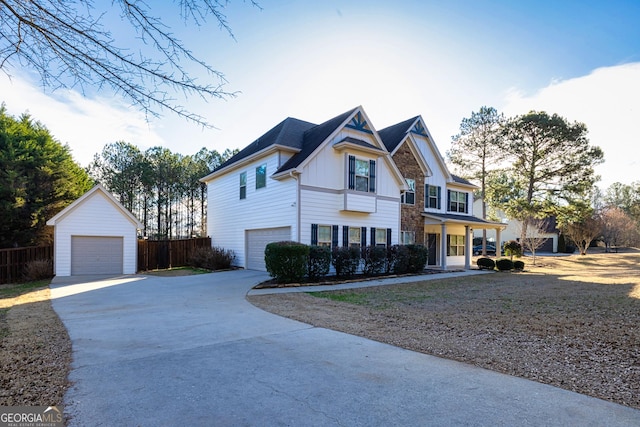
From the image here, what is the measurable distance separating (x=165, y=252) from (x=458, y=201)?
18523mm

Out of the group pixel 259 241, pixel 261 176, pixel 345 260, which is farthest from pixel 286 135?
pixel 345 260

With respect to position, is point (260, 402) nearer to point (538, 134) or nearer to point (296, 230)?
point (296, 230)

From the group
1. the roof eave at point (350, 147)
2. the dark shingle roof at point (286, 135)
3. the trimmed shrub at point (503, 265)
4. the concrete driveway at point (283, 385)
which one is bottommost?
the trimmed shrub at point (503, 265)

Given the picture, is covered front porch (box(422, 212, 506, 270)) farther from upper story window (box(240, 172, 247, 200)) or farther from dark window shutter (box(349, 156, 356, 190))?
upper story window (box(240, 172, 247, 200))

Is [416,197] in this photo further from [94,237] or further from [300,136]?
[94,237]

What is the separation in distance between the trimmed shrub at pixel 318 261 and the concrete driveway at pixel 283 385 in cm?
681

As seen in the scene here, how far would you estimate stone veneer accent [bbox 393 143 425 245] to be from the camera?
805 inches

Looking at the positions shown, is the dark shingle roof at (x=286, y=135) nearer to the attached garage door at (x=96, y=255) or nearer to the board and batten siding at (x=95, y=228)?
the board and batten siding at (x=95, y=228)

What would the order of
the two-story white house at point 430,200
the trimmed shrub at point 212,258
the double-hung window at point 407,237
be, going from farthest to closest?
1. the two-story white house at point 430,200
2. the double-hung window at point 407,237
3. the trimmed shrub at point 212,258

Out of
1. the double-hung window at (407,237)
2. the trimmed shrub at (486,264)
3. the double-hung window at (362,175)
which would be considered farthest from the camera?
the trimmed shrub at (486,264)

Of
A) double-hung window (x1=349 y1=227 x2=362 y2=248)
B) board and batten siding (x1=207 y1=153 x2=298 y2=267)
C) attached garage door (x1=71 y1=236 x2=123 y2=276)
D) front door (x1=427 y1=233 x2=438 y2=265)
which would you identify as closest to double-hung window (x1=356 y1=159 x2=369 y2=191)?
double-hung window (x1=349 y1=227 x2=362 y2=248)

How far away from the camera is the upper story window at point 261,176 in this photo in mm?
17375

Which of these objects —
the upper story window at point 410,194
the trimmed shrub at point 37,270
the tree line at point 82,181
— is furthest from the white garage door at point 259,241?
the tree line at point 82,181

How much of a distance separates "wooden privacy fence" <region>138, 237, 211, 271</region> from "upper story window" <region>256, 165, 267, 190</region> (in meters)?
6.47
